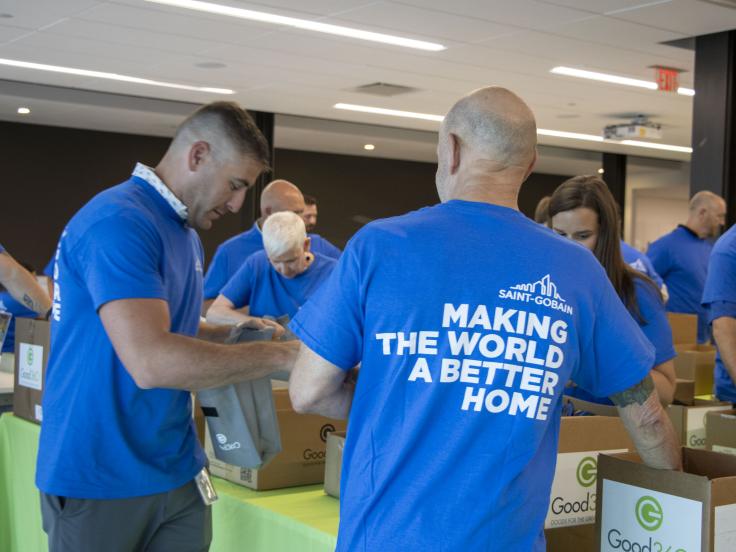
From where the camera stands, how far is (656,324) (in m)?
2.36

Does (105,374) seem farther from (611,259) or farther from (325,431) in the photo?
(611,259)

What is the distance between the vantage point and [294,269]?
13.7 ft

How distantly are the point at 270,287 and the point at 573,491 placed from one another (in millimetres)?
2479

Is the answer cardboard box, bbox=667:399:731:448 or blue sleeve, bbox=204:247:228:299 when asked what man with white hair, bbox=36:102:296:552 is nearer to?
cardboard box, bbox=667:399:731:448

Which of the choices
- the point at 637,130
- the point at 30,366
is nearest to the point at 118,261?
the point at 30,366

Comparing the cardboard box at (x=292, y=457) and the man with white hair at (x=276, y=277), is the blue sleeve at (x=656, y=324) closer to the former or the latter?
the cardboard box at (x=292, y=457)

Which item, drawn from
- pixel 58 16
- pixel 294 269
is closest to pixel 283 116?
pixel 58 16

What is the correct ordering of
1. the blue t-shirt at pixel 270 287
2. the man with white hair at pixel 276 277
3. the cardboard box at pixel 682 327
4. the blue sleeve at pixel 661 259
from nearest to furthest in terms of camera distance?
the man with white hair at pixel 276 277 → the blue t-shirt at pixel 270 287 → the cardboard box at pixel 682 327 → the blue sleeve at pixel 661 259

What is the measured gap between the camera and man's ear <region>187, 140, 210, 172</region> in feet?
6.39

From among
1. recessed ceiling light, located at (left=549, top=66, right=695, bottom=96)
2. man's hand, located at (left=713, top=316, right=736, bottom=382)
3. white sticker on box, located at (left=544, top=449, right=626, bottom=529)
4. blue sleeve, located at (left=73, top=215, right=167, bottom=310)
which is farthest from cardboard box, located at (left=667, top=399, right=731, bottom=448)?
recessed ceiling light, located at (left=549, top=66, right=695, bottom=96)

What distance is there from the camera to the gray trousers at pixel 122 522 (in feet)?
6.04

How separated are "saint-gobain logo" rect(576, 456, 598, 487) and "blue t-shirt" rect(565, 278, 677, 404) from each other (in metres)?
0.34

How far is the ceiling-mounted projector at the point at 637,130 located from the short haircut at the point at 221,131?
8884mm

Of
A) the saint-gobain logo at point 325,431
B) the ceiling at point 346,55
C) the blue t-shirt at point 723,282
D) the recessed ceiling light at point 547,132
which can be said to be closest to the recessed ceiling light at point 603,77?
the ceiling at point 346,55
